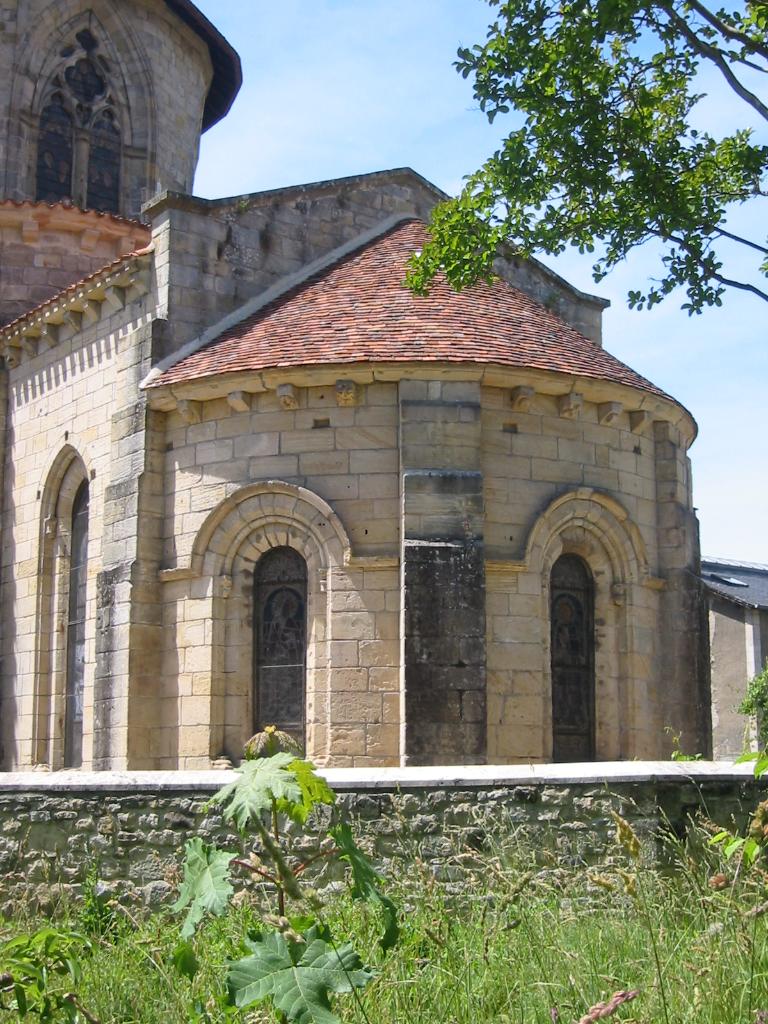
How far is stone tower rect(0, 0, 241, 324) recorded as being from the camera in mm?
17938

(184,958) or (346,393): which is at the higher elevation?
(346,393)

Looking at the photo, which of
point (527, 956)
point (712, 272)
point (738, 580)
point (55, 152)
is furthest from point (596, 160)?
point (738, 580)

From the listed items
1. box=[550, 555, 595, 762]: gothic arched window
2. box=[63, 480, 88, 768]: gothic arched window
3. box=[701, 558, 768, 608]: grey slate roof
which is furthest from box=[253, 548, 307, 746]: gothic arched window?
box=[701, 558, 768, 608]: grey slate roof

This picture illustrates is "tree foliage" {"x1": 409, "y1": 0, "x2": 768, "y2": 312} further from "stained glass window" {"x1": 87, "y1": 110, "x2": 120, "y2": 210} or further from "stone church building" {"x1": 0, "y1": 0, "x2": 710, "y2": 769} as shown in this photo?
"stained glass window" {"x1": 87, "y1": 110, "x2": 120, "y2": 210}

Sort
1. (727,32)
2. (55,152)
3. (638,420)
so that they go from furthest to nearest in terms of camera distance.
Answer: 1. (55,152)
2. (638,420)
3. (727,32)

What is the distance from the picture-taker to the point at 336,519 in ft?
40.5

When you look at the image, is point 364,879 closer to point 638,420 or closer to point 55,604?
point 638,420

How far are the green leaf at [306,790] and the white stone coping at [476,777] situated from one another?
98.7 inches

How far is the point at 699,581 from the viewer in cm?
1391

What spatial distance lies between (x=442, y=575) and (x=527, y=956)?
7073 mm

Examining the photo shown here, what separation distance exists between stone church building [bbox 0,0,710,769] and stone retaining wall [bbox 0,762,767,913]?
14.7 ft

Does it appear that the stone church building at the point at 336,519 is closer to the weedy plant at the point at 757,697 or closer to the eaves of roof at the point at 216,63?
the eaves of roof at the point at 216,63

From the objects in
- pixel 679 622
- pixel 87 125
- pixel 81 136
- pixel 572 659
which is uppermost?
pixel 87 125

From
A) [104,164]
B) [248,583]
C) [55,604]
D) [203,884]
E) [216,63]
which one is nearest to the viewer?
[203,884]
